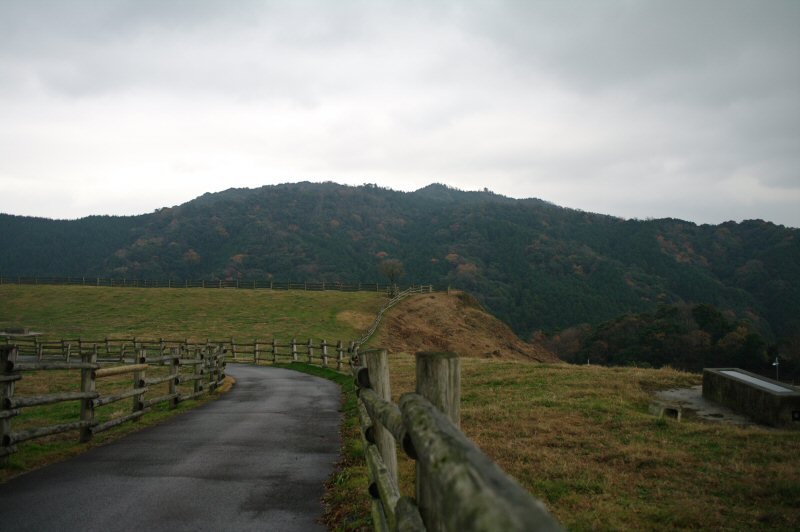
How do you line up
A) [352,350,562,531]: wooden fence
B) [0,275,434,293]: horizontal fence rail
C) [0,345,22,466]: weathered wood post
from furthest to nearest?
1. [0,275,434,293]: horizontal fence rail
2. [0,345,22,466]: weathered wood post
3. [352,350,562,531]: wooden fence

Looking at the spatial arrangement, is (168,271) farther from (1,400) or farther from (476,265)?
(1,400)

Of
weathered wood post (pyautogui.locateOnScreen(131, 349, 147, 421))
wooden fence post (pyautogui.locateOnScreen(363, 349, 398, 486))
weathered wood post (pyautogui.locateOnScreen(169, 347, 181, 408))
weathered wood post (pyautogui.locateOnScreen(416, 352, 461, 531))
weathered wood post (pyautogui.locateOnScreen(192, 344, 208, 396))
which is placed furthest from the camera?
weathered wood post (pyautogui.locateOnScreen(192, 344, 208, 396))

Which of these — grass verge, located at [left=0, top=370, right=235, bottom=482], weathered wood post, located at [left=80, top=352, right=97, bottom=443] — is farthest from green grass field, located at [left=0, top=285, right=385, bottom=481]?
weathered wood post, located at [left=80, top=352, right=97, bottom=443]

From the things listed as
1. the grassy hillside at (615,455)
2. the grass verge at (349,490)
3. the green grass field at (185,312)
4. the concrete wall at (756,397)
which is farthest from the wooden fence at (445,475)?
the green grass field at (185,312)

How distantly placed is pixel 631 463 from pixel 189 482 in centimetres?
674

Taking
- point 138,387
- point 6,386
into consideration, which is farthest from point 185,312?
point 6,386

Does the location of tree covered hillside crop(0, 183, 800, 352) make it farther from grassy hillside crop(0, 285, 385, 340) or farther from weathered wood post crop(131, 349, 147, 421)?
weathered wood post crop(131, 349, 147, 421)

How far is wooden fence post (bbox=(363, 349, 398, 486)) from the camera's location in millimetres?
4766

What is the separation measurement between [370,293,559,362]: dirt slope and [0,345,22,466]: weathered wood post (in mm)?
42836

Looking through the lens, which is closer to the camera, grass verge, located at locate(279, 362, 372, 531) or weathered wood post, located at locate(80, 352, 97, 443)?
grass verge, located at locate(279, 362, 372, 531)

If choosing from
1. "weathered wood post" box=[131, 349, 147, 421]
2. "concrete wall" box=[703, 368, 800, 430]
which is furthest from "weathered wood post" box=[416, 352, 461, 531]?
"concrete wall" box=[703, 368, 800, 430]

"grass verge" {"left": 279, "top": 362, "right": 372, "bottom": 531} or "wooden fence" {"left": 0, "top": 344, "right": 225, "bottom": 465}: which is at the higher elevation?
"wooden fence" {"left": 0, "top": 344, "right": 225, "bottom": 465}

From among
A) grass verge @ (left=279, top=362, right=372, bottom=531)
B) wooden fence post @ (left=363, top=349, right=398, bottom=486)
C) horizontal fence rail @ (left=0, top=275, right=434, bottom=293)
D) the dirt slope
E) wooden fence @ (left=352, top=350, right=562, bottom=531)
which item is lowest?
the dirt slope

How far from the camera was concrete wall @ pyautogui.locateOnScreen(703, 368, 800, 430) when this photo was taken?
488 inches
